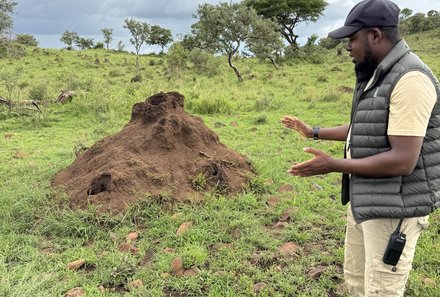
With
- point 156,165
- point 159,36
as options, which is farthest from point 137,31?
point 156,165

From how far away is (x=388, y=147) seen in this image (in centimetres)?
205

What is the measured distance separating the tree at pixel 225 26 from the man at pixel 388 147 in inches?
642

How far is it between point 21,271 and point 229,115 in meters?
8.07

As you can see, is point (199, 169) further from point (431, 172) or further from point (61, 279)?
point (431, 172)

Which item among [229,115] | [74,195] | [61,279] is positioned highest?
[229,115]

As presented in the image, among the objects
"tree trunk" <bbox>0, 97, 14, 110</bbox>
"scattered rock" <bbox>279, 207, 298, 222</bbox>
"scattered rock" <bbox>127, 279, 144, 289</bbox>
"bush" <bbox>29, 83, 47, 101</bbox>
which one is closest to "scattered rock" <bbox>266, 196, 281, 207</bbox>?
"scattered rock" <bbox>279, 207, 298, 222</bbox>

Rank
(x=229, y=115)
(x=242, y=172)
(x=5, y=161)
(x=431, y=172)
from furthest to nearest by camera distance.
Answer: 1. (x=229, y=115)
2. (x=5, y=161)
3. (x=242, y=172)
4. (x=431, y=172)

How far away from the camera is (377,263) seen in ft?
7.09

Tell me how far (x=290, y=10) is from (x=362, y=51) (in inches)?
1149

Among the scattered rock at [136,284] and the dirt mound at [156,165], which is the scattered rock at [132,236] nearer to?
the dirt mound at [156,165]

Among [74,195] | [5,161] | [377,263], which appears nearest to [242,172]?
[74,195]

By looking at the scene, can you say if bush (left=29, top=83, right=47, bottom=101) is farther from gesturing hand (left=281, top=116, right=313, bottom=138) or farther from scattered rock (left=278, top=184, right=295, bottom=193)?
gesturing hand (left=281, top=116, right=313, bottom=138)

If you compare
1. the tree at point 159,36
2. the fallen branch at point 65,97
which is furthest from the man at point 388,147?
the tree at point 159,36

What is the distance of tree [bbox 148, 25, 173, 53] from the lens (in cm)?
3463
